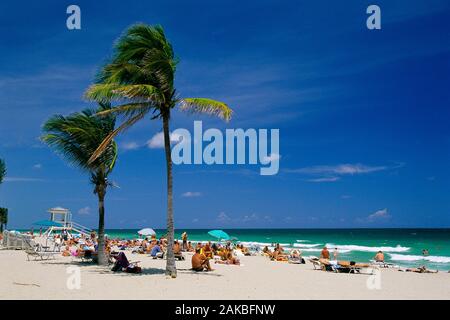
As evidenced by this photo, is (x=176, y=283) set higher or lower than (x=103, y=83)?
lower

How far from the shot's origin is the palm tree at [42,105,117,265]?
1617 centimetres

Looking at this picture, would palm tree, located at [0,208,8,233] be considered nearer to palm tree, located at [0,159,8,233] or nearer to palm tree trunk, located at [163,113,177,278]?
palm tree, located at [0,159,8,233]

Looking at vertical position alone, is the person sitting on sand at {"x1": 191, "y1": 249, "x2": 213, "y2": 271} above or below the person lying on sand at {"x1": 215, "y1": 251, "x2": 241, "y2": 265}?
above

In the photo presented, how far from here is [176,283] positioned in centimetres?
1235

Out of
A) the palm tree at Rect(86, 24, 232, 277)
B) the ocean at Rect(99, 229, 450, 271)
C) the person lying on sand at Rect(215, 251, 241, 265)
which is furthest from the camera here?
the ocean at Rect(99, 229, 450, 271)

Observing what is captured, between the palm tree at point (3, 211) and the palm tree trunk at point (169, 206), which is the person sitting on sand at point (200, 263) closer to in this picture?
the palm tree trunk at point (169, 206)

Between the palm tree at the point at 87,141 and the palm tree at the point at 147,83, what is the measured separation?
2.81 meters

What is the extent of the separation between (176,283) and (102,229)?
5.63 meters

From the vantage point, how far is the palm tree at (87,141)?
16172 millimetres

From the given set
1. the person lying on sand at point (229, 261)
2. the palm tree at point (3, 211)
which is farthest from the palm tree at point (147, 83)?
the palm tree at point (3, 211)

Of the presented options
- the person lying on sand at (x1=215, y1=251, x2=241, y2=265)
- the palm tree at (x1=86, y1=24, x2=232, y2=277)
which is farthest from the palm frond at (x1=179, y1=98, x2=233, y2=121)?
the person lying on sand at (x1=215, y1=251, x2=241, y2=265)
